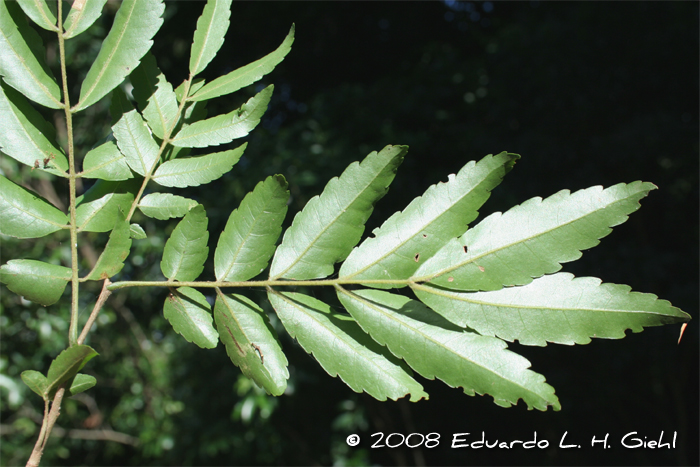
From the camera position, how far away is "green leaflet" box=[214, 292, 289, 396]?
Result: 19.1 inches

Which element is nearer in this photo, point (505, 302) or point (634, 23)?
→ point (505, 302)

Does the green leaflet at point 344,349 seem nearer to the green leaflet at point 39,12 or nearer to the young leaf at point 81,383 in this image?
the young leaf at point 81,383

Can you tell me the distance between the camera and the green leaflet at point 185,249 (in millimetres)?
515

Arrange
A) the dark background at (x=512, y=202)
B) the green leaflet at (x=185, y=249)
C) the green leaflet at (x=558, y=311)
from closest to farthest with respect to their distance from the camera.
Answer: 1. the green leaflet at (x=558, y=311)
2. the green leaflet at (x=185, y=249)
3. the dark background at (x=512, y=202)

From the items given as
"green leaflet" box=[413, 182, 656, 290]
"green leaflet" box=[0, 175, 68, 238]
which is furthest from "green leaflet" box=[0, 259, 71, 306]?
"green leaflet" box=[413, 182, 656, 290]

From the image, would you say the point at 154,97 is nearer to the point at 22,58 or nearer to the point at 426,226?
the point at 22,58

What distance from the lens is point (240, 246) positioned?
20.3 inches

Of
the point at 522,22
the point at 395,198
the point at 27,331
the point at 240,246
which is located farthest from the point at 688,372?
the point at 27,331

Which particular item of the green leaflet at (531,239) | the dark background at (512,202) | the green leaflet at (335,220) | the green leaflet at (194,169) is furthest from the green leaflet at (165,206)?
the dark background at (512,202)

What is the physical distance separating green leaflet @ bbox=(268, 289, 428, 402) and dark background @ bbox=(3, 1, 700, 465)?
205cm

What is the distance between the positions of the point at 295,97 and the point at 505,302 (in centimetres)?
447

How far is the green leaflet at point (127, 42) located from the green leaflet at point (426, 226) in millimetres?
306

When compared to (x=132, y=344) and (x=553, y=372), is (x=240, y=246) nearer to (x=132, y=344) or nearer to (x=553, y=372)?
(x=553, y=372)

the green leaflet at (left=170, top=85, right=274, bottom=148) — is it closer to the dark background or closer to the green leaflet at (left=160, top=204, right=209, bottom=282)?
the green leaflet at (left=160, top=204, right=209, bottom=282)
